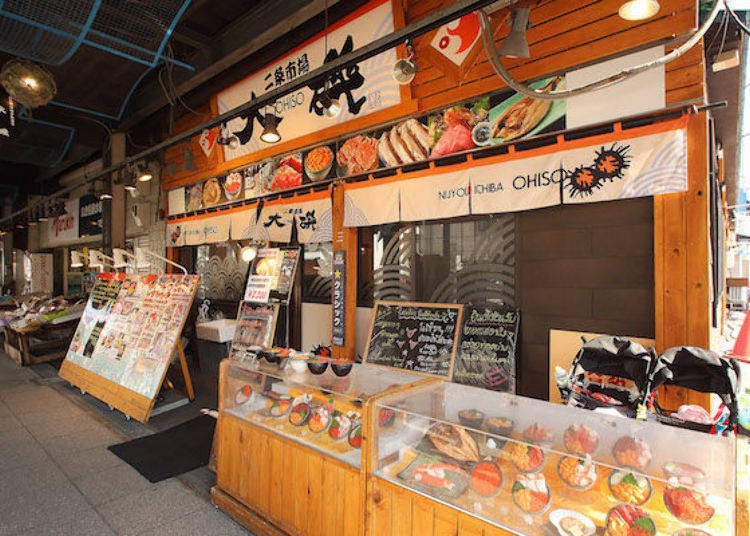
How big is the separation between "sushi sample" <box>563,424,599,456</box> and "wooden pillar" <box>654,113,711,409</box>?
6.67ft

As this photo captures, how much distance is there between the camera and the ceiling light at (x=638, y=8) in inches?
115

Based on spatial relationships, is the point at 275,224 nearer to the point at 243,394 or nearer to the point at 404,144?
the point at 404,144

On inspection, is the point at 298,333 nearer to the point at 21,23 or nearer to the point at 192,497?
the point at 192,497

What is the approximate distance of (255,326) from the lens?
645 centimetres

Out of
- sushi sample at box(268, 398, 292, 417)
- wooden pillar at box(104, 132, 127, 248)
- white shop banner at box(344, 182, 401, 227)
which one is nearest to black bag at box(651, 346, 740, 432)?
sushi sample at box(268, 398, 292, 417)

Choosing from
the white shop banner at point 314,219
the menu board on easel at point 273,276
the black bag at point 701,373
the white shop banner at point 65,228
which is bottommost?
the black bag at point 701,373

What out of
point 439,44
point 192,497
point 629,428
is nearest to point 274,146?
point 439,44

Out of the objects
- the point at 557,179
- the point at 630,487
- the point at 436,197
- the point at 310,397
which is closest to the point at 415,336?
the point at 436,197

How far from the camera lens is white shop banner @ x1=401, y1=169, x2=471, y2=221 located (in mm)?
4852

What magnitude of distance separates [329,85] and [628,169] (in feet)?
13.6

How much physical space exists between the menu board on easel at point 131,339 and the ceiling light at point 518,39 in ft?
15.5

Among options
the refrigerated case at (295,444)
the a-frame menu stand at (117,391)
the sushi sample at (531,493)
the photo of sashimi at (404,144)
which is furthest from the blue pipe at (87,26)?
the sushi sample at (531,493)

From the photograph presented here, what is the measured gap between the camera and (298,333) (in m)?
7.14

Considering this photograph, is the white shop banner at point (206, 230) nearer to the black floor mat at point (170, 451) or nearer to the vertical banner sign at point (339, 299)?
the vertical banner sign at point (339, 299)
